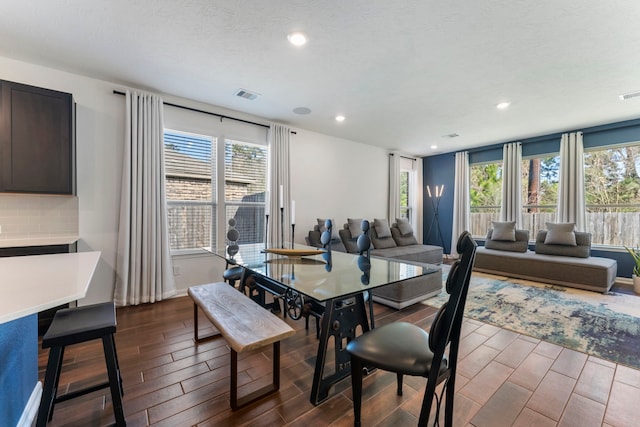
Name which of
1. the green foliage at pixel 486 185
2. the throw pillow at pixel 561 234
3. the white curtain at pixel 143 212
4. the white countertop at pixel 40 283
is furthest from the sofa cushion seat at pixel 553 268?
the white countertop at pixel 40 283

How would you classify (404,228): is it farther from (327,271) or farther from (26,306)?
(26,306)

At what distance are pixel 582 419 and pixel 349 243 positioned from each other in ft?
10.3

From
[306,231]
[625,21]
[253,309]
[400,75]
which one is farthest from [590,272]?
[253,309]

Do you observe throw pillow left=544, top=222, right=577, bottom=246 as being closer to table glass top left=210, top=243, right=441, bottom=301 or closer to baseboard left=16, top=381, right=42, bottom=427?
table glass top left=210, top=243, right=441, bottom=301

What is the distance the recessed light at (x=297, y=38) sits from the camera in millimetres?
2154

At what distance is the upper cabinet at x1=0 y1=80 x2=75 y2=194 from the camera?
2371 millimetres

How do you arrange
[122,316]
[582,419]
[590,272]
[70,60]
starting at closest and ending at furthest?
[582,419]
[70,60]
[122,316]
[590,272]

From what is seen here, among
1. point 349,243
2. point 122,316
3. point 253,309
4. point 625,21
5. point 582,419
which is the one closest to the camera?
point 582,419

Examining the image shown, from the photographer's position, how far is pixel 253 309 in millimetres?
1804

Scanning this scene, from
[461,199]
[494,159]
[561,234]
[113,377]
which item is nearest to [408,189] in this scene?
[461,199]

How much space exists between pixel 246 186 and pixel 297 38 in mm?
2392

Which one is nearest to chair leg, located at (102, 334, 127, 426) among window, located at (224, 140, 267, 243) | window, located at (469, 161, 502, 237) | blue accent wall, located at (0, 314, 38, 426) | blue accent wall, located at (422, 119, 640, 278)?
blue accent wall, located at (0, 314, 38, 426)

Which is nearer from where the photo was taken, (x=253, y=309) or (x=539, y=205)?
(x=253, y=309)

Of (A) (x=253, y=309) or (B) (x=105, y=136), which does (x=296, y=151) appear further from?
(A) (x=253, y=309)
